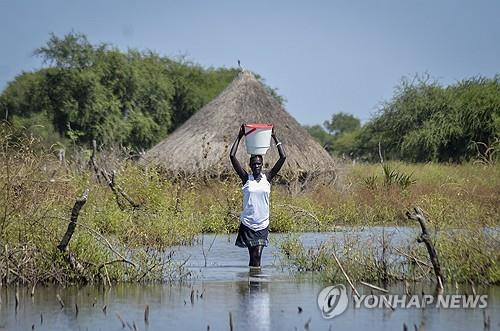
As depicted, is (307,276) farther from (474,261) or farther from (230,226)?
(230,226)

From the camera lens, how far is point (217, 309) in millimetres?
11844

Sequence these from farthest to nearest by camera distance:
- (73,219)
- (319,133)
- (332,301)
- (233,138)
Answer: (319,133)
(233,138)
(73,219)
(332,301)

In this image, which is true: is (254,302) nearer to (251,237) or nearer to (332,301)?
(332,301)

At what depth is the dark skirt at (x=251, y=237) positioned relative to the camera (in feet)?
48.0

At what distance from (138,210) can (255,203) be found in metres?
5.15

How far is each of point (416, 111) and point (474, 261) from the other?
33084mm

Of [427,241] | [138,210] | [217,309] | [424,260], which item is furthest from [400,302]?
[138,210]

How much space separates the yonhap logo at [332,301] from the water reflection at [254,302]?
58 cm

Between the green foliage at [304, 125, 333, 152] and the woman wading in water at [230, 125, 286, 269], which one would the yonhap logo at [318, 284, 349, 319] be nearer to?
the woman wading in water at [230, 125, 286, 269]

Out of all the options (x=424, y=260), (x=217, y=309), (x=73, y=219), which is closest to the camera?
(x=217, y=309)

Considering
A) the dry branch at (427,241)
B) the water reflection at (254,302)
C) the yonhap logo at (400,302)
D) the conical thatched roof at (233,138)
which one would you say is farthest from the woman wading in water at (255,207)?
the conical thatched roof at (233,138)

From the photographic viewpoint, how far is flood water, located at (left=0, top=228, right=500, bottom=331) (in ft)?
35.9

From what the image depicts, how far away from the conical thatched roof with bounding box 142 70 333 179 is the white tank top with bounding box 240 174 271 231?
540 inches

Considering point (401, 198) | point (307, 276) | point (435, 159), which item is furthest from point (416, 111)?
point (307, 276)
